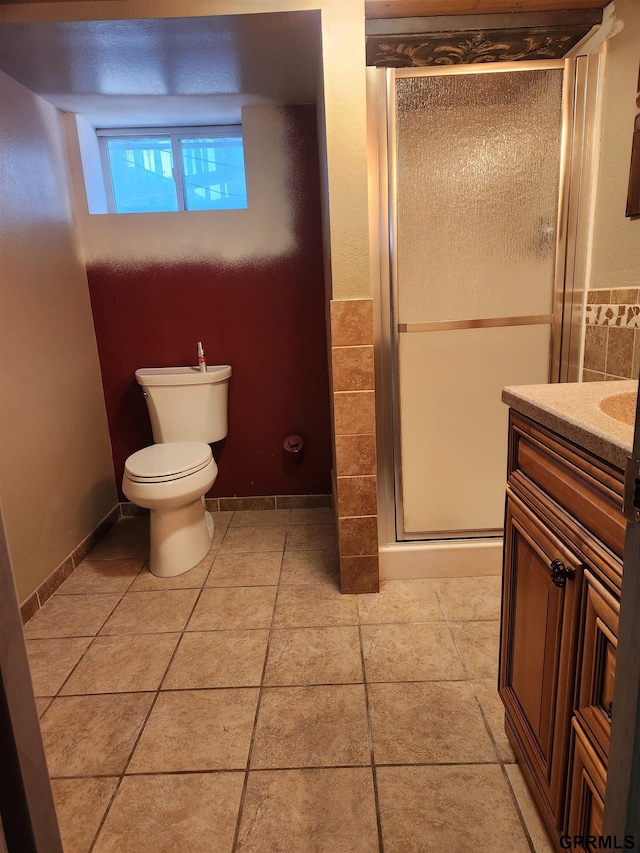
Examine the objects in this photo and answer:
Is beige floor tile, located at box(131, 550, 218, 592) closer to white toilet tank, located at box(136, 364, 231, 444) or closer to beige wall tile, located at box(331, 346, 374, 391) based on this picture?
white toilet tank, located at box(136, 364, 231, 444)

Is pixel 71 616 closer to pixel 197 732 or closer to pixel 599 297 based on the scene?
pixel 197 732

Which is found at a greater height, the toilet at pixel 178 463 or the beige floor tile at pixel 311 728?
the toilet at pixel 178 463

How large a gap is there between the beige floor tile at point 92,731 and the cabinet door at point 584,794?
3.56ft

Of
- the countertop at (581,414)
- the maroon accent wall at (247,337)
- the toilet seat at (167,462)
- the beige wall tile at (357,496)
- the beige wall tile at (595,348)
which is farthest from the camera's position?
the maroon accent wall at (247,337)

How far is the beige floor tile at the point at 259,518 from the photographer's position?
285 centimetres

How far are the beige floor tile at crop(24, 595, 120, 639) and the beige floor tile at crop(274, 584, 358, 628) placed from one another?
709mm

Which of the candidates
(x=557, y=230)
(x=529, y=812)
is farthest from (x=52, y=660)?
(x=557, y=230)

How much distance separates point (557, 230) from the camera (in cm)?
194

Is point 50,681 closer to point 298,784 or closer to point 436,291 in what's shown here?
point 298,784

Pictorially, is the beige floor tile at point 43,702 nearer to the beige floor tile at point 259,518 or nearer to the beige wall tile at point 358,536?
the beige wall tile at point 358,536

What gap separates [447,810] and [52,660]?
1368mm

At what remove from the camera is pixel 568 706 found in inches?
37.1

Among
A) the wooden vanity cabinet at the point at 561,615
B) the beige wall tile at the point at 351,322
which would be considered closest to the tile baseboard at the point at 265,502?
the beige wall tile at the point at 351,322

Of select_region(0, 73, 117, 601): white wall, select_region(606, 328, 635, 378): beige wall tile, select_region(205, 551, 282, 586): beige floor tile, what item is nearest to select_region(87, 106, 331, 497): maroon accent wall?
select_region(0, 73, 117, 601): white wall
